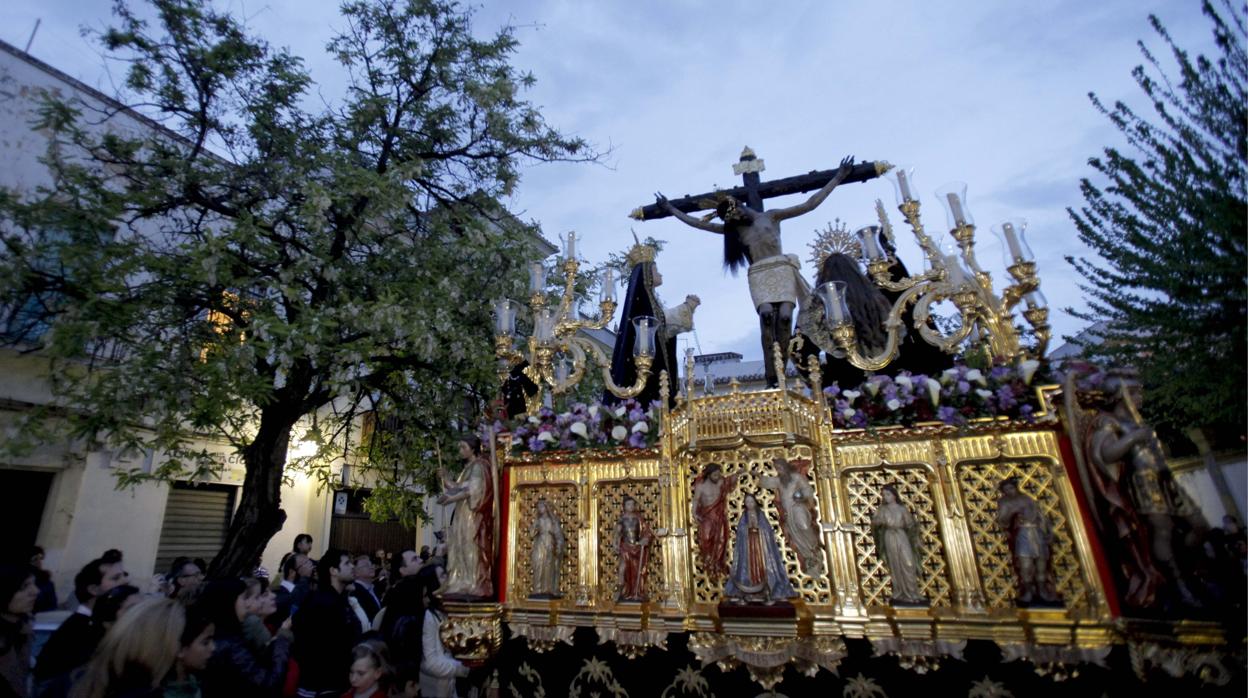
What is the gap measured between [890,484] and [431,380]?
281 inches

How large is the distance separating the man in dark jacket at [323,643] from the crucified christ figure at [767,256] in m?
4.74

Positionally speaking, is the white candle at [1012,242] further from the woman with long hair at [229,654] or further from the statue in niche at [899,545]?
the woman with long hair at [229,654]

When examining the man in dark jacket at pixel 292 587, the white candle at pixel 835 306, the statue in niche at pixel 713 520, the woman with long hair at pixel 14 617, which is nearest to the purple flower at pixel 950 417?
the white candle at pixel 835 306

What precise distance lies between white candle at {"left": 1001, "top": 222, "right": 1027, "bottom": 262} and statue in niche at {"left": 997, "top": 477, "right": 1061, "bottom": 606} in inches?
79.3

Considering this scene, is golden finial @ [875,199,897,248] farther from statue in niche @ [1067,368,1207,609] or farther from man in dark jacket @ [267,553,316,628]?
man in dark jacket @ [267,553,316,628]

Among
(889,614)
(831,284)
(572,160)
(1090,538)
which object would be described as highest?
(572,160)

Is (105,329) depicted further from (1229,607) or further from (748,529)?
(1229,607)

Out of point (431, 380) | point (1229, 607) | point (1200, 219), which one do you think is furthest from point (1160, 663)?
point (431, 380)

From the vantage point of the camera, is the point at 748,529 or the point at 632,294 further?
the point at 632,294

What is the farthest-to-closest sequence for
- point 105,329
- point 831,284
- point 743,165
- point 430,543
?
1. point 430,543
2. point 743,165
3. point 105,329
4. point 831,284

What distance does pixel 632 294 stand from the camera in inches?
303

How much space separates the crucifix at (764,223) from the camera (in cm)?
695

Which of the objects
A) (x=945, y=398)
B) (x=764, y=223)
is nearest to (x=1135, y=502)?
(x=945, y=398)

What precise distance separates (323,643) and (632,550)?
2674mm
